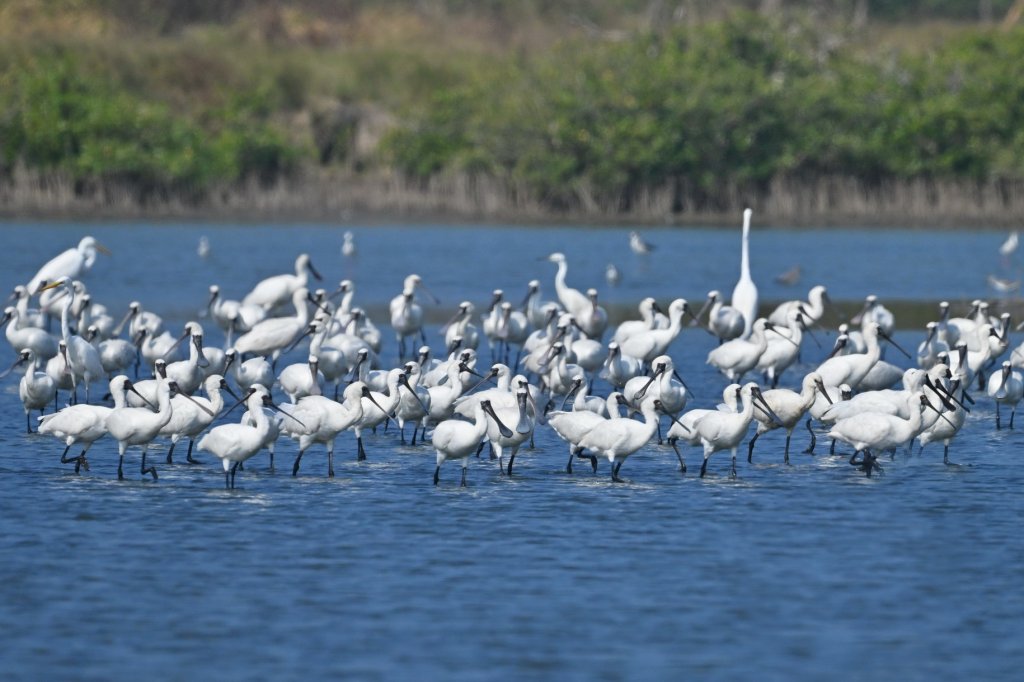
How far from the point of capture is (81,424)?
50.3 feet

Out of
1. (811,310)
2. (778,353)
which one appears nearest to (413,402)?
(778,353)

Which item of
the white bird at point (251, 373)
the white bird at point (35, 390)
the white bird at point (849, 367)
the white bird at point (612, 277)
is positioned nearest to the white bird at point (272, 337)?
the white bird at point (251, 373)

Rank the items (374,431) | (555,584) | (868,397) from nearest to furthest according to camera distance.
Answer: (555,584) → (868,397) → (374,431)

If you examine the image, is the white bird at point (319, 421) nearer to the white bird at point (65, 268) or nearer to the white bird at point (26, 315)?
the white bird at point (26, 315)

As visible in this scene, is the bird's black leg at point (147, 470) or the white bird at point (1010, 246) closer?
the bird's black leg at point (147, 470)

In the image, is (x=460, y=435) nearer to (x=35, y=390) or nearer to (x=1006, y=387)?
(x=35, y=390)

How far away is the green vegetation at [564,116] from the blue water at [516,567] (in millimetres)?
37927

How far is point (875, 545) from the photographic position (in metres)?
13.2

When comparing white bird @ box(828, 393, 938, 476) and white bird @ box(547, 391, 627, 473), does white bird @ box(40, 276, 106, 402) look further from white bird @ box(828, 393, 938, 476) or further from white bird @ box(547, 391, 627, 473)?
white bird @ box(828, 393, 938, 476)

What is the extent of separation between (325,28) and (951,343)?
60.1 metres

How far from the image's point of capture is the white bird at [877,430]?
613 inches

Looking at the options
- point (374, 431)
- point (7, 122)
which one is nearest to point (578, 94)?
point (7, 122)

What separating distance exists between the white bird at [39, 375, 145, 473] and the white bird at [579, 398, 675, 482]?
3.56 m

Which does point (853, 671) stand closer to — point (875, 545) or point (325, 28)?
point (875, 545)
